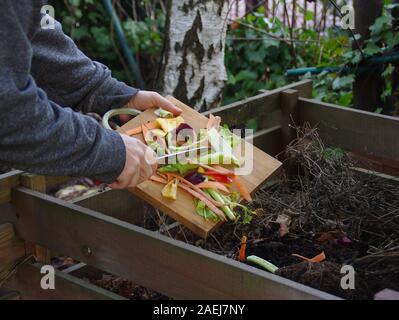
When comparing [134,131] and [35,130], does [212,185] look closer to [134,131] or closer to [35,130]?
[134,131]

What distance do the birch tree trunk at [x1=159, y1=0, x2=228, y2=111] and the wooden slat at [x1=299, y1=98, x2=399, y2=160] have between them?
0.56 metres

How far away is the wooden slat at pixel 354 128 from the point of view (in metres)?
3.07

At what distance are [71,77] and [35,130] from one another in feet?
2.41

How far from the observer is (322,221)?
109 inches

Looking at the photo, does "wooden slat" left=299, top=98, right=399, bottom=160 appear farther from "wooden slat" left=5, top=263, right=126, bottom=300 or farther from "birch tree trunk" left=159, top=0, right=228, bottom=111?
"wooden slat" left=5, top=263, right=126, bottom=300

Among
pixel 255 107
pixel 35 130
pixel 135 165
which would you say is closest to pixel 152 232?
pixel 135 165

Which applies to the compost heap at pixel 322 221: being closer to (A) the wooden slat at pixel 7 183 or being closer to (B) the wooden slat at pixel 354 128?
(B) the wooden slat at pixel 354 128

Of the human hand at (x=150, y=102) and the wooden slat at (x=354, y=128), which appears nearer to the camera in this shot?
the human hand at (x=150, y=102)

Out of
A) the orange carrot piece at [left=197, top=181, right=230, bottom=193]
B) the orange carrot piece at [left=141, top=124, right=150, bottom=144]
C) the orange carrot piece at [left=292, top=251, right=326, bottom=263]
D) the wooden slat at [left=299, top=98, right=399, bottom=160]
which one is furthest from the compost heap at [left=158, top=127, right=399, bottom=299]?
the orange carrot piece at [left=141, top=124, right=150, bottom=144]

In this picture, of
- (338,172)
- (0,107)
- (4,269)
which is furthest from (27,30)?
(338,172)

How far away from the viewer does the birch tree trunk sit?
3.62 m

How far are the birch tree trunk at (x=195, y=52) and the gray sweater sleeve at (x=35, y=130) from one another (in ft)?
5.70

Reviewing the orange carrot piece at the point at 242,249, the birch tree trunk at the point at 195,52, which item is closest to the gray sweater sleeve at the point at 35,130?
the orange carrot piece at the point at 242,249

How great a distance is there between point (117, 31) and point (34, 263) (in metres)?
3.67
